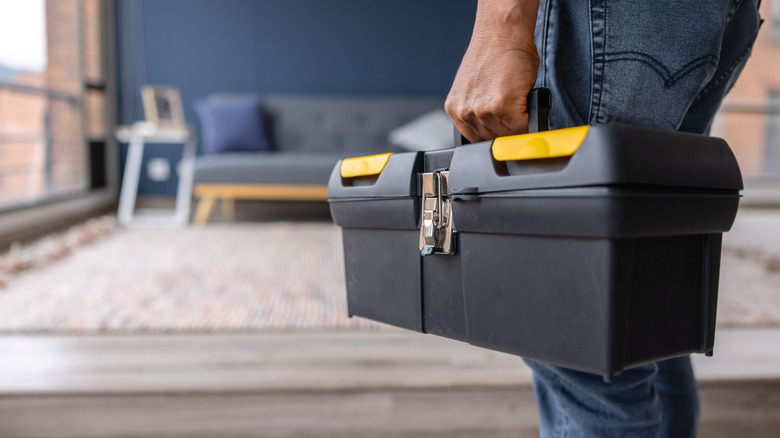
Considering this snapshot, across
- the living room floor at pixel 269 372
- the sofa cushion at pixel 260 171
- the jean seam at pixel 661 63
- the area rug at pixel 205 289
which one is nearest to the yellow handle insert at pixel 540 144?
the jean seam at pixel 661 63

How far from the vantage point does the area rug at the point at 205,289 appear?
1436mm

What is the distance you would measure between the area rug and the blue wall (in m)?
2.00

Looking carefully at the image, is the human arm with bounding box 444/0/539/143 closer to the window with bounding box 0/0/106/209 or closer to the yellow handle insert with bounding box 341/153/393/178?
the yellow handle insert with bounding box 341/153/393/178

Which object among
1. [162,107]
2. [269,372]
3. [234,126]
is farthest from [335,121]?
[269,372]

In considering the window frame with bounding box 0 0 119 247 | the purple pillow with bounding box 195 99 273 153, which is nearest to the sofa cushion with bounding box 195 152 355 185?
the purple pillow with bounding box 195 99 273 153

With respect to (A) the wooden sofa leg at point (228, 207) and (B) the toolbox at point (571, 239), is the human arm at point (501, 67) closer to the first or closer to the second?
(B) the toolbox at point (571, 239)

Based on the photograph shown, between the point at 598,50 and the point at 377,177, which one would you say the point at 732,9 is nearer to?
the point at 598,50

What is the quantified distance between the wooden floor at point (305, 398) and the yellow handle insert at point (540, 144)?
657 millimetres

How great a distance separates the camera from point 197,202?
4523 mm

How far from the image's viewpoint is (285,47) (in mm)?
A: 4453

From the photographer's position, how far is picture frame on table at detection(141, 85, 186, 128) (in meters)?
3.75

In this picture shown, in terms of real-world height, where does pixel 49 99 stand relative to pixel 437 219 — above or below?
above

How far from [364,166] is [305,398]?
0.55 metres

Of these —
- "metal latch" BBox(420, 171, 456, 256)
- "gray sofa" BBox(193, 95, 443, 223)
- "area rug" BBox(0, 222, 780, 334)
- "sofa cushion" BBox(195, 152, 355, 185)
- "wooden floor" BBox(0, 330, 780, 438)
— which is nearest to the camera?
"metal latch" BBox(420, 171, 456, 256)
